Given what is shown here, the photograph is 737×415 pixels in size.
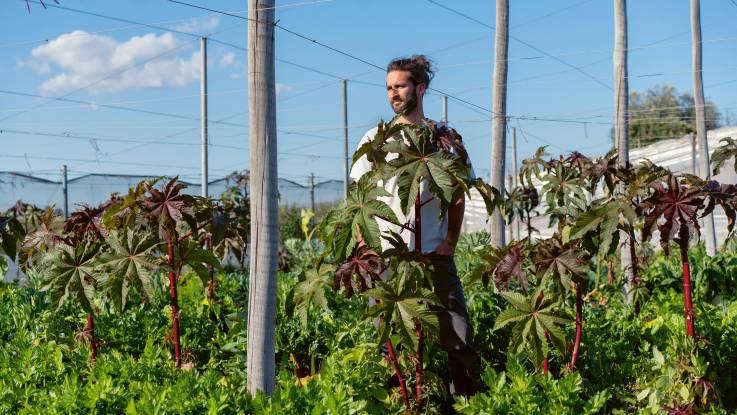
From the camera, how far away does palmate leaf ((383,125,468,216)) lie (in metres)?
2.71

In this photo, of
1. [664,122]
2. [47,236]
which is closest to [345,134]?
[47,236]

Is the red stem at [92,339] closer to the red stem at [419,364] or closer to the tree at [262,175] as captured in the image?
the tree at [262,175]

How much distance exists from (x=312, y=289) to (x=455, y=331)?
713 mm

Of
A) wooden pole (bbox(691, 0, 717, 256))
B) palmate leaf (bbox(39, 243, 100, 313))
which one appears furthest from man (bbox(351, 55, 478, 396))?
wooden pole (bbox(691, 0, 717, 256))

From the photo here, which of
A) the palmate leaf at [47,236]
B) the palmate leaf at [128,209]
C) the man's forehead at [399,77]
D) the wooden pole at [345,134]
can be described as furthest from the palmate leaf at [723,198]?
the wooden pole at [345,134]

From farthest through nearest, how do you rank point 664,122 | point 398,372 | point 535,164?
point 664,122 → point 535,164 → point 398,372

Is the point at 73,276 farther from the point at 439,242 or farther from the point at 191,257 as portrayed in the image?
the point at 439,242

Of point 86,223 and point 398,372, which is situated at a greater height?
point 86,223

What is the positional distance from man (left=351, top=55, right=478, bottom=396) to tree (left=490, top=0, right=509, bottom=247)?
273cm

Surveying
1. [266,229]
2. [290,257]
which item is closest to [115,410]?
[266,229]

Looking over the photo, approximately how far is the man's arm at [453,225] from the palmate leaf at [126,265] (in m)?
1.26

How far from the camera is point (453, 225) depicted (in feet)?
10.8

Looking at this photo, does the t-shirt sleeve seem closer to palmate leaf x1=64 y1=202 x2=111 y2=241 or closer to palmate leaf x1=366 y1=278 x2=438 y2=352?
palmate leaf x1=366 y1=278 x2=438 y2=352

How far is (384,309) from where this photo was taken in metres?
2.80
